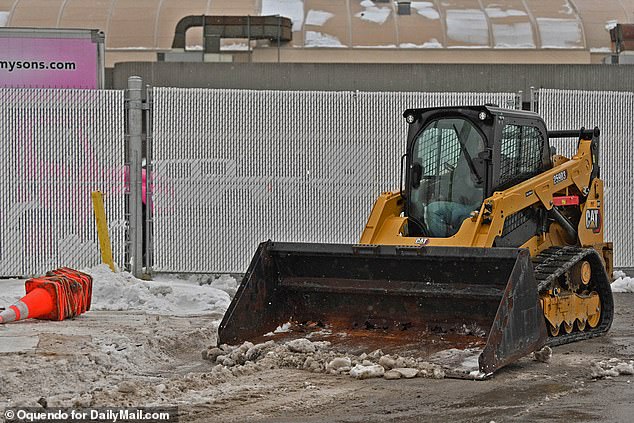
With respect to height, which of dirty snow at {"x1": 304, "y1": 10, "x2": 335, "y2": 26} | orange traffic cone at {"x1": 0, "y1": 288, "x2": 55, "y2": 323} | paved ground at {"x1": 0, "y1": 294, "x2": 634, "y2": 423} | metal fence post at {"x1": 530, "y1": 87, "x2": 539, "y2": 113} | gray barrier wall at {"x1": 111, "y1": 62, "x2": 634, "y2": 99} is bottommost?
paved ground at {"x1": 0, "y1": 294, "x2": 634, "y2": 423}

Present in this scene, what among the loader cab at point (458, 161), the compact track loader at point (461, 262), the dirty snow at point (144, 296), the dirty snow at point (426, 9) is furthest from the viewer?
the dirty snow at point (426, 9)

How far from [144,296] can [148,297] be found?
0.05 meters

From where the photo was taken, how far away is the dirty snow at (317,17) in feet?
112

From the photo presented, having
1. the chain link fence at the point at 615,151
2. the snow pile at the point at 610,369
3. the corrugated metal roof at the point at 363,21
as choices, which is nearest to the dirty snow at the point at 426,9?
the corrugated metal roof at the point at 363,21

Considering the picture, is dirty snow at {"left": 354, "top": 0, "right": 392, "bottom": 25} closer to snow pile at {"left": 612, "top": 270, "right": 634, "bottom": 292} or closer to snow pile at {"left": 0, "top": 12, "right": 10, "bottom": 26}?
snow pile at {"left": 0, "top": 12, "right": 10, "bottom": 26}

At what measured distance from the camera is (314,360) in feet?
33.2

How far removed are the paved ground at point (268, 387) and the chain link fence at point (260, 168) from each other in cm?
615

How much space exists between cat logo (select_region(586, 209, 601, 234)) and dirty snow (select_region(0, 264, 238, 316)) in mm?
4612

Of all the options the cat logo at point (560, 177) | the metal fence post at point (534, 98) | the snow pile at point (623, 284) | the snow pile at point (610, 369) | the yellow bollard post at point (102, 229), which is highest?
the metal fence post at point (534, 98)

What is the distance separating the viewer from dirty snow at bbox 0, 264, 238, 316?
14.1 meters

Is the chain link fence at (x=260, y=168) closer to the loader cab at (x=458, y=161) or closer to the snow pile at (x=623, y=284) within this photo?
the snow pile at (x=623, y=284)

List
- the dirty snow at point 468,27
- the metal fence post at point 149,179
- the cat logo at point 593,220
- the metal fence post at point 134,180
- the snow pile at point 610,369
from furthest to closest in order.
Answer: the dirty snow at point 468,27 → the metal fence post at point 149,179 → the metal fence post at point 134,180 → the cat logo at point 593,220 → the snow pile at point 610,369

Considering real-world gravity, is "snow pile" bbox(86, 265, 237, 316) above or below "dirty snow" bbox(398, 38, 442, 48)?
below

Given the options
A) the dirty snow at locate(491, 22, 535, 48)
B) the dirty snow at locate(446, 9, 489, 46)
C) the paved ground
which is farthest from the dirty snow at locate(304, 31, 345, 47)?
the paved ground
